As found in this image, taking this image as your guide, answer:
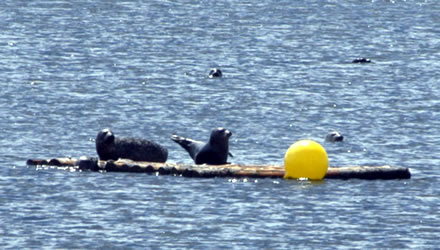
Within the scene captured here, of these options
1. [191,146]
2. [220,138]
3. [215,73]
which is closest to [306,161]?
[220,138]

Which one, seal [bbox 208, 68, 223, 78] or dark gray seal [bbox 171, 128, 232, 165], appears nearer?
dark gray seal [bbox 171, 128, 232, 165]

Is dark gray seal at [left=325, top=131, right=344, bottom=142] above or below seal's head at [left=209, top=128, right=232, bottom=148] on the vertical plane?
below

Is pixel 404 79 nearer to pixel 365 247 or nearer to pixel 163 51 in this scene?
pixel 163 51

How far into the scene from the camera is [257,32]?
110000 mm

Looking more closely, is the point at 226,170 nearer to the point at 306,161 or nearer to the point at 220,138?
the point at 220,138

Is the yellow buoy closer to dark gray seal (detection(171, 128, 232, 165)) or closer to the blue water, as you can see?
the blue water

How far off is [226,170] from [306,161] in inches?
75.1

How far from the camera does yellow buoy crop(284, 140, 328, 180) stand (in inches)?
1436

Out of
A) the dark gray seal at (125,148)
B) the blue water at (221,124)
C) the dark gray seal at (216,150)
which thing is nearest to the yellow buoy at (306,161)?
the blue water at (221,124)

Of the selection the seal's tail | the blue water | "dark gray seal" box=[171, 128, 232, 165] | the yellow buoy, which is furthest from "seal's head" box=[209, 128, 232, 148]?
the yellow buoy

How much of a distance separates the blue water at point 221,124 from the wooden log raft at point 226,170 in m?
0.31

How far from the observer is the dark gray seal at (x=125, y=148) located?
3900cm

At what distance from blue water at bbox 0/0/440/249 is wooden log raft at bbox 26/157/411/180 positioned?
1.03 feet

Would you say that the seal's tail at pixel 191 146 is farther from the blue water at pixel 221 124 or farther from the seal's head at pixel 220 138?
the blue water at pixel 221 124
